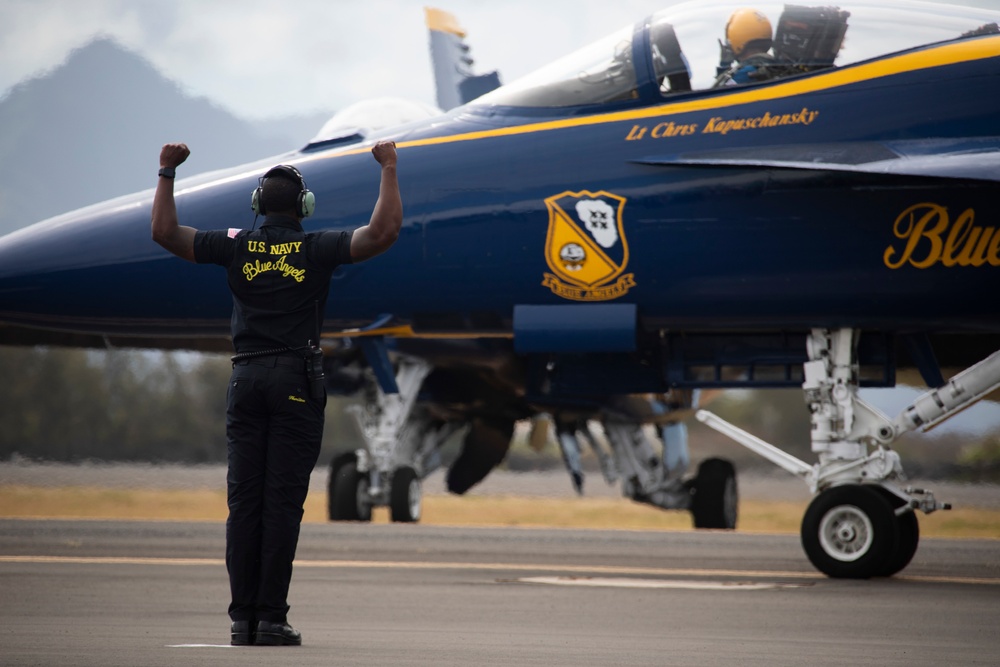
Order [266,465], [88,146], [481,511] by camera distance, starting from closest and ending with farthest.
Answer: [266,465]
[481,511]
[88,146]

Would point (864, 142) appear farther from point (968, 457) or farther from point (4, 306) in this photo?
point (968, 457)

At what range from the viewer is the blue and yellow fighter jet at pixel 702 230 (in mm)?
7965

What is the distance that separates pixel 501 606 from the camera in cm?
618

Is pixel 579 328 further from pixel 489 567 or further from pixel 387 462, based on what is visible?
pixel 387 462

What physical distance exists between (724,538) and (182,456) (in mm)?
11474

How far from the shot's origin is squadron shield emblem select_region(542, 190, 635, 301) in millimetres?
8266

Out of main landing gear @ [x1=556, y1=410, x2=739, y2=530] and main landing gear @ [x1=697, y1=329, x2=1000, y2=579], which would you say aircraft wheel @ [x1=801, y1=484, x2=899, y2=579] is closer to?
main landing gear @ [x1=697, y1=329, x2=1000, y2=579]

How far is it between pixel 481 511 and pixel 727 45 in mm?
17739

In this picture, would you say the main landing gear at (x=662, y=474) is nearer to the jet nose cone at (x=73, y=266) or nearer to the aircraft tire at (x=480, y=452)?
the aircraft tire at (x=480, y=452)

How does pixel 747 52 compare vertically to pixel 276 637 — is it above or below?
above

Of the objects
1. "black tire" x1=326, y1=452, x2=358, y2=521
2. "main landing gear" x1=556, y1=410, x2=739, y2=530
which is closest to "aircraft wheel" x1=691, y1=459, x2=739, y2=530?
"main landing gear" x1=556, y1=410, x2=739, y2=530

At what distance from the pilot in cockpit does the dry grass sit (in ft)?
31.0

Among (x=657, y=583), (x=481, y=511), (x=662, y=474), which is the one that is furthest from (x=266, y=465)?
(x=481, y=511)

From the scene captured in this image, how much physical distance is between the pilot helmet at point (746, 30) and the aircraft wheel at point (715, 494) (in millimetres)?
7385
